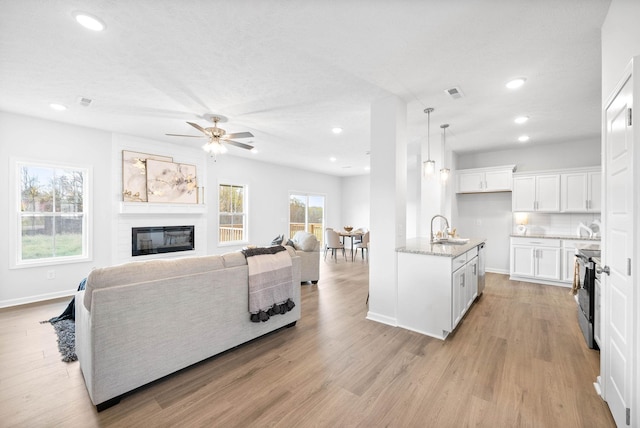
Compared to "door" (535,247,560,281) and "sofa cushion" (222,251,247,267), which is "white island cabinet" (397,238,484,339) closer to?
"sofa cushion" (222,251,247,267)

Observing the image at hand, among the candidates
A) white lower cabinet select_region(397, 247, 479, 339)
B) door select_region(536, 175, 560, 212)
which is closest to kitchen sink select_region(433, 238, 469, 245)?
white lower cabinet select_region(397, 247, 479, 339)

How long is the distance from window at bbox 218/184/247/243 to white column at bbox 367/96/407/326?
14.5 ft

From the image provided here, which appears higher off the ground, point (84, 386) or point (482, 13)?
point (482, 13)

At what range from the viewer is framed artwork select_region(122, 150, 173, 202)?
496 cm

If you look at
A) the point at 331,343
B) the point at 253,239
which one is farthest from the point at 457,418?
the point at 253,239

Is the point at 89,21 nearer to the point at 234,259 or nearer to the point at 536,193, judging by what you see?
the point at 234,259

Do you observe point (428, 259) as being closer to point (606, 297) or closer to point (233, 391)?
point (606, 297)

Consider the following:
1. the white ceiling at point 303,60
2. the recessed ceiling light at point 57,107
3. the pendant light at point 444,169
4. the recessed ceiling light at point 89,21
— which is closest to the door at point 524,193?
the white ceiling at point 303,60

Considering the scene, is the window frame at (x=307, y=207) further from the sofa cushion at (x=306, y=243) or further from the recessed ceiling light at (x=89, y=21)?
the recessed ceiling light at (x=89, y=21)

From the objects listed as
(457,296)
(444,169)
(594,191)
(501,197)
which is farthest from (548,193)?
(457,296)

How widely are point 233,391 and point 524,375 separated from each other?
229 centimetres

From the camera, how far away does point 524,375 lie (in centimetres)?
219

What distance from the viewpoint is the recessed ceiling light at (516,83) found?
282 cm

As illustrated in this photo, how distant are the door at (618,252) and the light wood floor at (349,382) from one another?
31 centimetres
